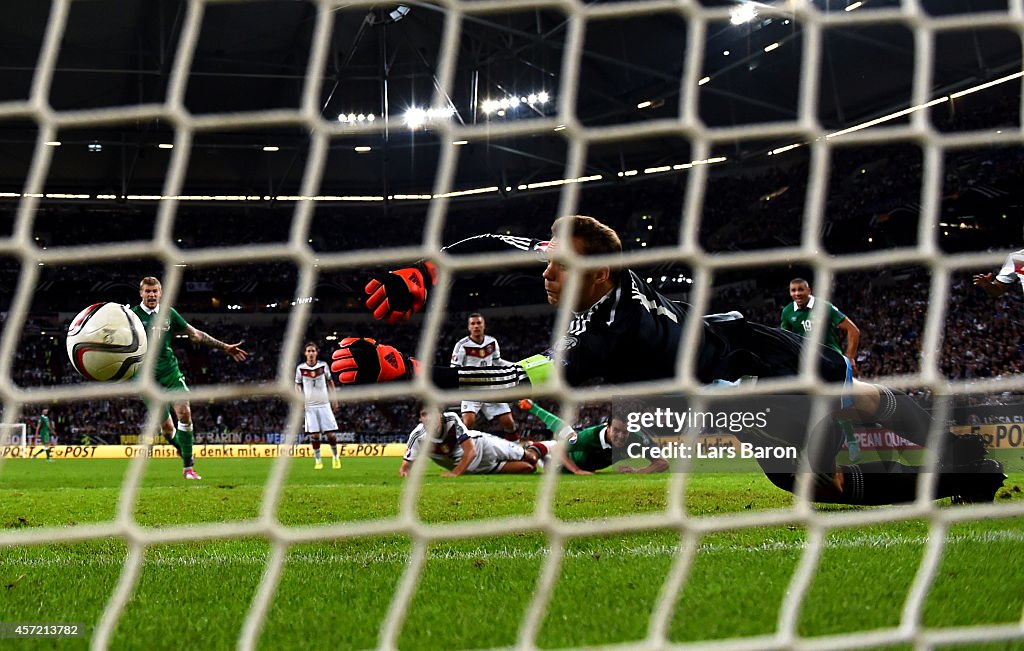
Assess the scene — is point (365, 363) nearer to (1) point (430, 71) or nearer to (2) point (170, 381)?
(2) point (170, 381)

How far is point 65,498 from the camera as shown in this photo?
6008 millimetres

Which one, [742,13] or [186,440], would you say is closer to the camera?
[742,13]

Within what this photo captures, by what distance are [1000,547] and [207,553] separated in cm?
299

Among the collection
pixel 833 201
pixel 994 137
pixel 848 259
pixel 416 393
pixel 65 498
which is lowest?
pixel 65 498

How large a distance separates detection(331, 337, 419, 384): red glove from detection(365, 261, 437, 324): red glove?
12 centimetres

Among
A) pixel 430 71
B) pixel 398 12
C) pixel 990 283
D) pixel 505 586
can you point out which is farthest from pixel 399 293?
pixel 430 71

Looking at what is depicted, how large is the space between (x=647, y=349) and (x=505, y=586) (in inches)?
42.3

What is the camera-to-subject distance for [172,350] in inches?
305

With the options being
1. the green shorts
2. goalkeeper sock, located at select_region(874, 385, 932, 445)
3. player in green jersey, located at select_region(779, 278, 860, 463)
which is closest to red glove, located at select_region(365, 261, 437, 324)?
goalkeeper sock, located at select_region(874, 385, 932, 445)

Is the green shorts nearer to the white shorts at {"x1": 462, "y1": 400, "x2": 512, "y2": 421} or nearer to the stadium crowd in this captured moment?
the white shorts at {"x1": 462, "y1": 400, "x2": 512, "y2": 421}

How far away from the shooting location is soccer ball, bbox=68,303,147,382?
3.89m

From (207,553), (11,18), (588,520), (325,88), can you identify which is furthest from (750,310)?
(207,553)

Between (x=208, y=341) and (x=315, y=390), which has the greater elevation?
(x=208, y=341)

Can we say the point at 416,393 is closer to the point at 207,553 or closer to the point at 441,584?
the point at 441,584
